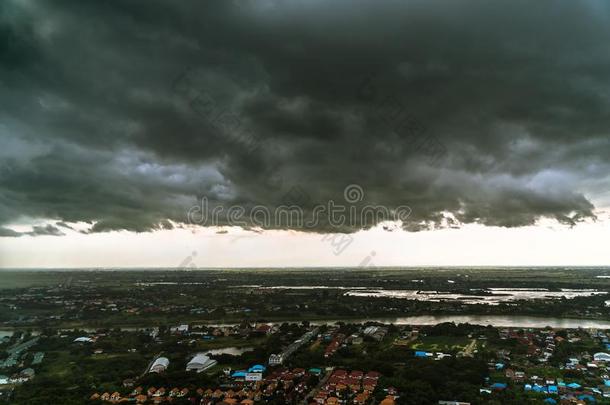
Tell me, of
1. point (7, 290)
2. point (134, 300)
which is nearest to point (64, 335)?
point (7, 290)

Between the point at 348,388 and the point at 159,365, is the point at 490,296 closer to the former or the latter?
the point at 348,388

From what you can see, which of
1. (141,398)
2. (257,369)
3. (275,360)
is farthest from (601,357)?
(141,398)

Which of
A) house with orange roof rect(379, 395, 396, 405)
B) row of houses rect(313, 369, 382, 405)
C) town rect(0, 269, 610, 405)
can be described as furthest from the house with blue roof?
house with orange roof rect(379, 395, 396, 405)

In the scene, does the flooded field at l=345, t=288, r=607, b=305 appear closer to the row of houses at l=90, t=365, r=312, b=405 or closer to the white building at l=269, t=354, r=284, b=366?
the white building at l=269, t=354, r=284, b=366

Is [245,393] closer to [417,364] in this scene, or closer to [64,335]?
[417,364]

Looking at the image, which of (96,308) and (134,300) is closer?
(96,308)
